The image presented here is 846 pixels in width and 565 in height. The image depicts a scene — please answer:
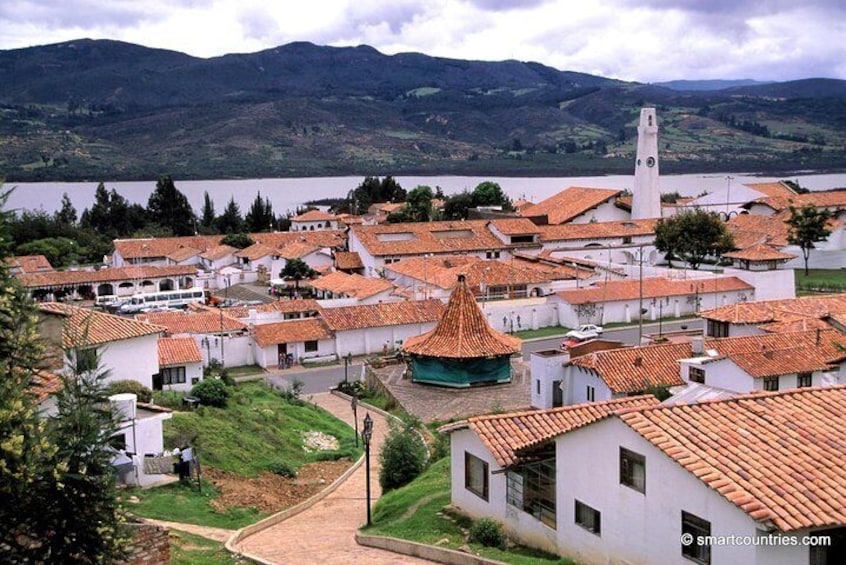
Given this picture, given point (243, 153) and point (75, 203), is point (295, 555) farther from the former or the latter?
point (243, 153)

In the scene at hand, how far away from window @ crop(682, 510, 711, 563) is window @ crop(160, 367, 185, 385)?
769 inches

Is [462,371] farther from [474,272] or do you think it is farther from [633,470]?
[633,470]

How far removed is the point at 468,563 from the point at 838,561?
4396 millimetres

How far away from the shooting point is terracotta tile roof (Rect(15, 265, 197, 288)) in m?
49.8

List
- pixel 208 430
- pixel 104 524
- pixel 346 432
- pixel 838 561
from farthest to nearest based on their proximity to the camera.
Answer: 1. pixel 346 432
2. pixel 208 430
3. pixel 104 524
4. pixel 838 561

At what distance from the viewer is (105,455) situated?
34.3 ft

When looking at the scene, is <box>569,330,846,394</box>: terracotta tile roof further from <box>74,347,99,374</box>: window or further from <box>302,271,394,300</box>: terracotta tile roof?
<box>302,271,394,300</box>: terracotta tile roof

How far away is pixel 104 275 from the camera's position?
51812 mm

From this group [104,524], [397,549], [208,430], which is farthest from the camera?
[208,430]

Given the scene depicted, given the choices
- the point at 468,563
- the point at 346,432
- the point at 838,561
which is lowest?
the point at 346,432

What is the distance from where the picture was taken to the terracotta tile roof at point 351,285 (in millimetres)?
42344

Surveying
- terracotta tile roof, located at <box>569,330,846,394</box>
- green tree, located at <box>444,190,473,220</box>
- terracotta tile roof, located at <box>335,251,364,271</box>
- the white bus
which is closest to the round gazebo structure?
terracotta tile roof, located at <box>569,330,846,394</box>

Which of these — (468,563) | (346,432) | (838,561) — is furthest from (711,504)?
(346,432)

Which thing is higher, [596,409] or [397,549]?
[596,409]
